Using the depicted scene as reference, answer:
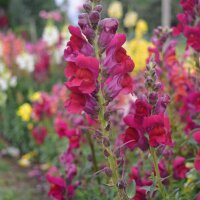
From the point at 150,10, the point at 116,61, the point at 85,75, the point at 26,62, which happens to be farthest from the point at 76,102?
the point at 150,10

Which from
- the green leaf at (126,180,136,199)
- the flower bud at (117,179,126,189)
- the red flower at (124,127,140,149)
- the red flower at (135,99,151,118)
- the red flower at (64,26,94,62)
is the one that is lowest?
the green leaf at (126,180,136,199)

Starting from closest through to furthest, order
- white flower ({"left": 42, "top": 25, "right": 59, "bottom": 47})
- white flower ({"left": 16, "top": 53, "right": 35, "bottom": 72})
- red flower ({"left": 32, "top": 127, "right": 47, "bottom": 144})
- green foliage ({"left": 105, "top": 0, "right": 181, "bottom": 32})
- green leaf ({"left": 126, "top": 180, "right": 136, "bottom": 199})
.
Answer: green leaf ({"left": 126, "top": 180, "right": 136, "bottom": 199})
red flower ({"left": 32, "top": 127, "right": 47, "bottom": 144})
white flower ({"left": 16, "top": 53, "right": 35, "bottom": 72})
white flower ({"left": 42, "top": 25, "right": 59, "bottom": 47})
green foliage ({"left": 105, "top": 0, "right": 181, "bottom": 32})

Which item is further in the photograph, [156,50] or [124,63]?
[156,50]

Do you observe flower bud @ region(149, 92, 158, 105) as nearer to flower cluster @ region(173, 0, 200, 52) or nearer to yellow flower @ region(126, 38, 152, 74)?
flower cluster @ region(173, 0, 200, 52)

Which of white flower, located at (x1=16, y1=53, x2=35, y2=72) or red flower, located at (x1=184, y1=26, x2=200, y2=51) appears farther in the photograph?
white flower, located at (x1=16, y1=53, x2=35, y2=72)

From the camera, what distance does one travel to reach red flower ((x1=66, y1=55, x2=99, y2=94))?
6.26 feet

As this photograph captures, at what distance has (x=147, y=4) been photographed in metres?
22.7

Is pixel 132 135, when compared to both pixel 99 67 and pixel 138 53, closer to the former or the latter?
pixel 99 67

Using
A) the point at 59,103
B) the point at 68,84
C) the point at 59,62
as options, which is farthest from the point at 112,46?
the point at 59,62

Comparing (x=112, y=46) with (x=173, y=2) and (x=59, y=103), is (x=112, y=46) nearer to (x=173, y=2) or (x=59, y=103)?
(x=59, y=103)

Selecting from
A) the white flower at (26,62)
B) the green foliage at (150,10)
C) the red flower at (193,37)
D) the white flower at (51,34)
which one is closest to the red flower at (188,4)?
the red flower at (193,37)

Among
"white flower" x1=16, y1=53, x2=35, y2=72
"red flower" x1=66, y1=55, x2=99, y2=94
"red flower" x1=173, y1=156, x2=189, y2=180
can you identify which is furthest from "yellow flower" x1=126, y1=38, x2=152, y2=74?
"red flower" x1=66, y1=55, x2=99, y2=94

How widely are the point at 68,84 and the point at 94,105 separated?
0.14 metres

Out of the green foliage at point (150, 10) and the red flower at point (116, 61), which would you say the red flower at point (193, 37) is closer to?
the red flower at point (116, 61)
